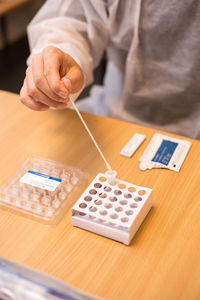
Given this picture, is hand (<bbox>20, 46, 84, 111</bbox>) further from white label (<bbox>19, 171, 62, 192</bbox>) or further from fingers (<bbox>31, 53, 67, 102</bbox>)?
white label (<bbox>19, 171, 62, 192</bbox>)

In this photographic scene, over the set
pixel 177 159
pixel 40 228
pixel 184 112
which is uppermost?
pixel 40 228

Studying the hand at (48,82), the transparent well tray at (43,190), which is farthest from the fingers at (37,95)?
the transparent well tray at (43,190)

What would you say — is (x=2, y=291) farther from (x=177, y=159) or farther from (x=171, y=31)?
(x=171, y=31)

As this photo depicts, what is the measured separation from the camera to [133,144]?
2.33 ft

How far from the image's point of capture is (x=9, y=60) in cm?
264

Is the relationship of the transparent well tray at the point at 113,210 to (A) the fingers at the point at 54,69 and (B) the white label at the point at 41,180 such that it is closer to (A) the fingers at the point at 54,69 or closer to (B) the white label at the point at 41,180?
(B) the white label at the point at 41,180

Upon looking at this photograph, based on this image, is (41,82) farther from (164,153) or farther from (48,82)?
(164,153)


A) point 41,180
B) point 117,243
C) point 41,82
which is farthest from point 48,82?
point 117,243

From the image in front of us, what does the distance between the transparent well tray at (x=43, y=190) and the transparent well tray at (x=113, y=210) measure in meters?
0.05

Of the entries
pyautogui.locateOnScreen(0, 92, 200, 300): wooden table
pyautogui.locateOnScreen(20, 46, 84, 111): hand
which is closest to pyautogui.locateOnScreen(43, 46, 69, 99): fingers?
pyautogui.locateOnScreen(20, 46, 84, 111): hand

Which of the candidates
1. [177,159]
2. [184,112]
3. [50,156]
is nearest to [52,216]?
[50,156]

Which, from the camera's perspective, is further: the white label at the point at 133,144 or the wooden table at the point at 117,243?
the white label at the point at 133,144

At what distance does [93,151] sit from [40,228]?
216mm

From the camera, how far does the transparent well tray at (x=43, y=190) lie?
565 mm
